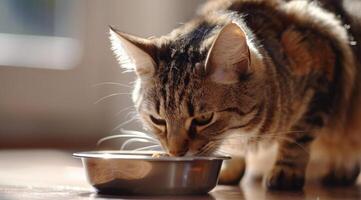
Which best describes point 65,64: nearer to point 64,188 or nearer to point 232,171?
point 232,171

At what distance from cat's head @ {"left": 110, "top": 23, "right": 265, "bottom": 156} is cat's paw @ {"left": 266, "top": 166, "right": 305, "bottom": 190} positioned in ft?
0.55

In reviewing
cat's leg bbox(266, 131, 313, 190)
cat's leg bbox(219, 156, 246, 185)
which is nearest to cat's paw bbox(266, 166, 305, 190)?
cat's leg bbox(266, 131, 313, 190)

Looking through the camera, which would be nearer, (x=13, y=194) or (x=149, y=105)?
(x=13, y=194)

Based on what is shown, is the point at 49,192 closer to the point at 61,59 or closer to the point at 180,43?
the point at 180,43

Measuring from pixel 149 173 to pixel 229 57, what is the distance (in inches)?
13.1

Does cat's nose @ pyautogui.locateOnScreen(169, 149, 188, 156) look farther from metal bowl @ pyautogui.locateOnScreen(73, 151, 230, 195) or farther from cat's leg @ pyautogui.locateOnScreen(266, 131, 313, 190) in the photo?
cat's leg @ pyautogui.locateOnScreen(266, 131, 313, 190)

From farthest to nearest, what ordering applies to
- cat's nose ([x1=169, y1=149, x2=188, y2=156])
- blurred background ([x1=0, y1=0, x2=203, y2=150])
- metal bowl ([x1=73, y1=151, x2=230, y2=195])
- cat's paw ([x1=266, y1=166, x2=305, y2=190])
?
blurred background ([x1=0, y1=0, x2=203, y2=150]) → cat's paw ([x1=266, y1=166, x2=305, y2=190]) → cat's nose ([x1=169, y1=149, x2=188, y2=156]) → metal bowl ([x1=73, y1=151, x2=230, y2=195])

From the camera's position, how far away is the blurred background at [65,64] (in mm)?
3404

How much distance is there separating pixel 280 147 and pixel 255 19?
0.34m

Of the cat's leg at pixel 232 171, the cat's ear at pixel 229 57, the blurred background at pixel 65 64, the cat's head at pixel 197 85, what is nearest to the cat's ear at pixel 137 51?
the cat's head at pixel 197 85

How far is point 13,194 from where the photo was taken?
1678 millimetres

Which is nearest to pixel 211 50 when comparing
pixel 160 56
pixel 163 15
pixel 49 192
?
pixel 160 56

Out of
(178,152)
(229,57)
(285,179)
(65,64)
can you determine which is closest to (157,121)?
(178,152)

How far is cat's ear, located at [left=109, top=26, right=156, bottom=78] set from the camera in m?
1.84
